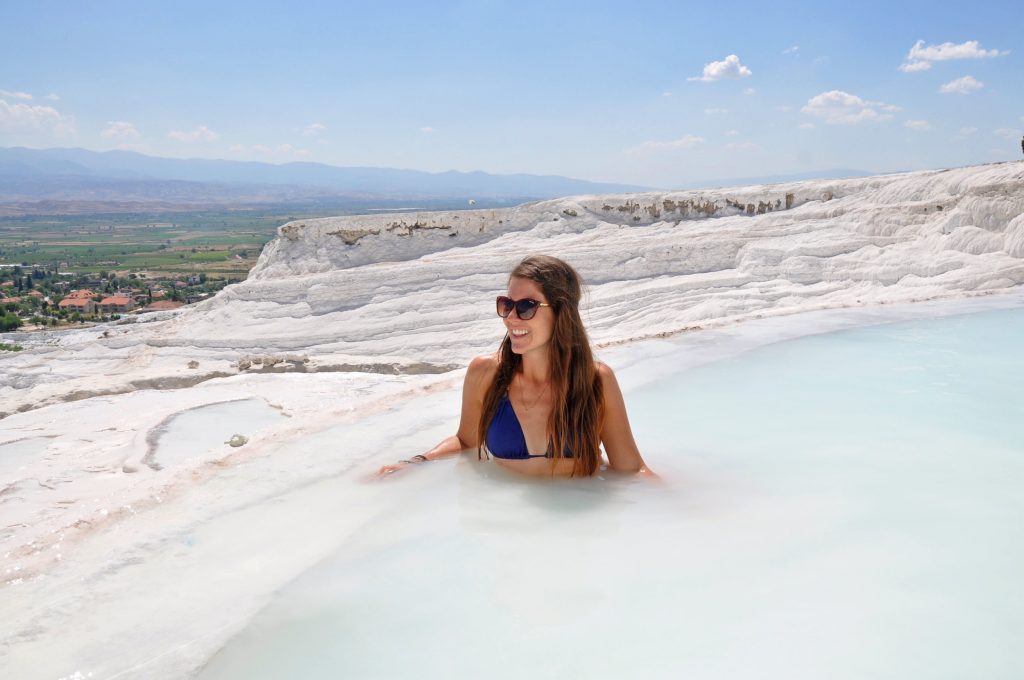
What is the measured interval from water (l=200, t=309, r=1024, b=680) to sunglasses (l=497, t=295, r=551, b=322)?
2.39ft

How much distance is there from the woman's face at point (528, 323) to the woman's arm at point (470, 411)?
7.3 inches

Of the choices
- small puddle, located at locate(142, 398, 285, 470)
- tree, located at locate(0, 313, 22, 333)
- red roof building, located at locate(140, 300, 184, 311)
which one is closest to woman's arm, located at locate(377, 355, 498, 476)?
small puddle, located at locate(142, 398, 285, 470)

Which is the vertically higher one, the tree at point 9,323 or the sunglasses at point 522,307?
the sunglasses at point 522,307

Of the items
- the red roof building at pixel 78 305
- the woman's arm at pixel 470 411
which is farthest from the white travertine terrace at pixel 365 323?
the red roof building at pixel 78 305

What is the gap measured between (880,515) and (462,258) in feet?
34.3

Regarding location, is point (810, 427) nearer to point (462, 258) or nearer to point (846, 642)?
point (846, 642)

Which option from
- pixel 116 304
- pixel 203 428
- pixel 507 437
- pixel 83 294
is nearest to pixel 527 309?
pixel 507 437

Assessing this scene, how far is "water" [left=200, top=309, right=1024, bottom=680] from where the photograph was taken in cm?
195

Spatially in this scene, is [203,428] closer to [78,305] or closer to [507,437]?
[507,437]

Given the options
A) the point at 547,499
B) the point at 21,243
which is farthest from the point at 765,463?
the point at 21,243

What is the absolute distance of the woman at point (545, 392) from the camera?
2652mm

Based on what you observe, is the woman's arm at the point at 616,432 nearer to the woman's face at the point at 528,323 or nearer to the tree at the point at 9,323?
the woman's face at the point at 528,323

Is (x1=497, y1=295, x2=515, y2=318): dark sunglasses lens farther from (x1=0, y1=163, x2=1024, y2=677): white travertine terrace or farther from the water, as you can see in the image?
(x1=0, y1=163, x2=1024, y2=677): white travertine terrace

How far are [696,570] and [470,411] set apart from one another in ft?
3.59
